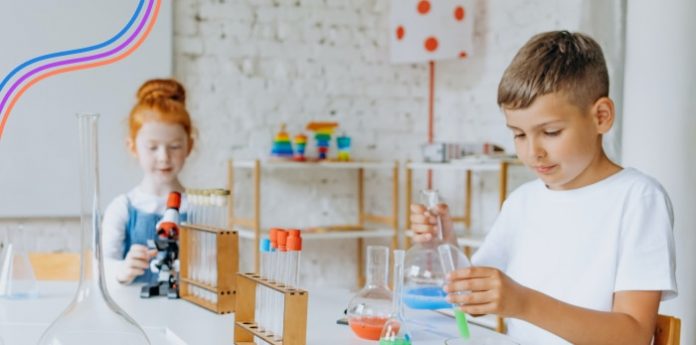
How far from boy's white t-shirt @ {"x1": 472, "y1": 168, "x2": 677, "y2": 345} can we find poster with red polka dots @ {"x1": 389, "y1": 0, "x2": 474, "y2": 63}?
225 cm

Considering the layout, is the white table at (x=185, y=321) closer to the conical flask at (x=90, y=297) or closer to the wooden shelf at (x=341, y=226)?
the conical flask at (x=90, y=297)

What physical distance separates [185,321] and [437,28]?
2.58 metres

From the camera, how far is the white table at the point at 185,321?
1.35 metres

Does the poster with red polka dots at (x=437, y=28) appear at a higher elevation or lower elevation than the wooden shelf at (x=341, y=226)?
higher

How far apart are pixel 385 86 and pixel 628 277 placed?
2921 mm

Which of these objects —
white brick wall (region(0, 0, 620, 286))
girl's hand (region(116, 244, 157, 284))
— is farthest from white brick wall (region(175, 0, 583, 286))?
girl's hand (region(116, 244, 157, 284))

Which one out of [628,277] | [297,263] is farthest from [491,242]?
[297,263]

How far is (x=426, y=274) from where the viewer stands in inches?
57.2

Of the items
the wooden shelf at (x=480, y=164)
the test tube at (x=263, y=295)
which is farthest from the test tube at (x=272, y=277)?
the wooden shelf at (x=480, y=164)

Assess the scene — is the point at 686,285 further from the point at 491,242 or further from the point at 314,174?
the point at 314,174

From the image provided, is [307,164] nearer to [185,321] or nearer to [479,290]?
[185,321]

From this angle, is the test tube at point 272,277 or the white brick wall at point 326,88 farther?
→ the white brick wall at point 326,88

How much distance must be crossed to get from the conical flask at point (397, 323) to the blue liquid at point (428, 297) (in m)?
0.26

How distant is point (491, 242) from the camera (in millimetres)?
1641
